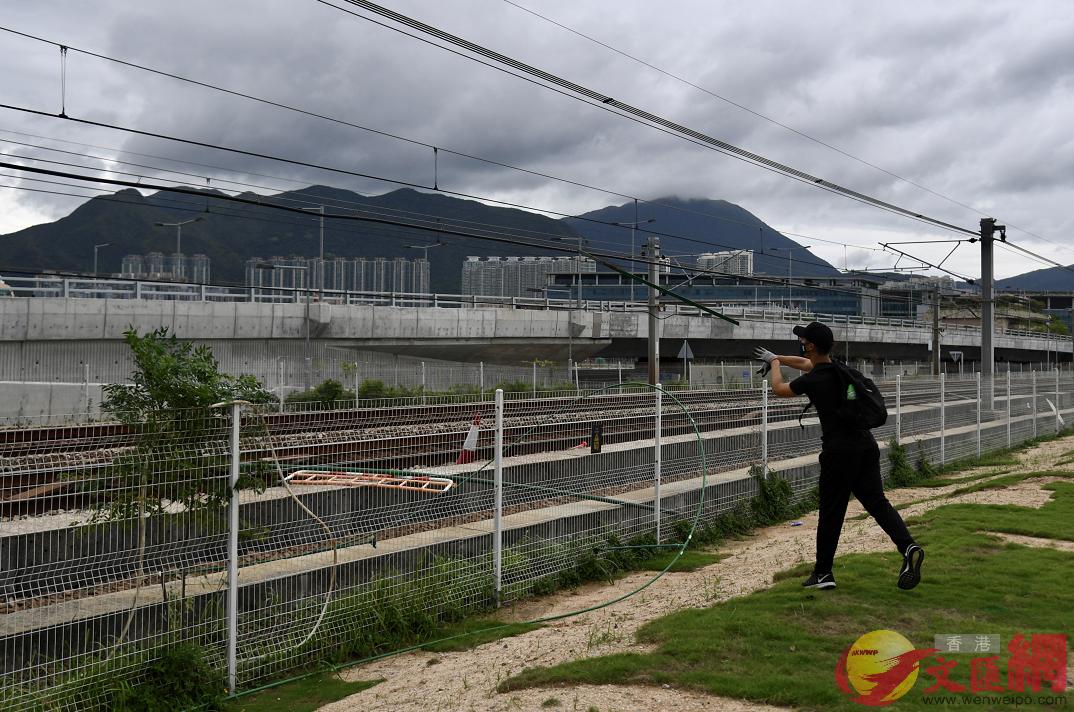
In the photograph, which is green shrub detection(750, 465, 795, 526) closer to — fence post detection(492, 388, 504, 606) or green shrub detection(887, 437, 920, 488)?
green shrub detection(887, 437, 920, 488)

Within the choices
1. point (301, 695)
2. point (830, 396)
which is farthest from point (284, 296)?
point (830, 396)

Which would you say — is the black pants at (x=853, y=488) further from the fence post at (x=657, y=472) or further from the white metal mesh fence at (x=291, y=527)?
the fence post at (x=657, y=472)

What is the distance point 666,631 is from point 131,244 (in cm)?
15931

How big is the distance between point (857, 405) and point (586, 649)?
109 inches

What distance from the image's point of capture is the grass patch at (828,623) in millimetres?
5254

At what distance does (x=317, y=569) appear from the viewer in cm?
718

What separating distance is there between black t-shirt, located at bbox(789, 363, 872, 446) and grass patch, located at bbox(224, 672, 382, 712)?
3.80m

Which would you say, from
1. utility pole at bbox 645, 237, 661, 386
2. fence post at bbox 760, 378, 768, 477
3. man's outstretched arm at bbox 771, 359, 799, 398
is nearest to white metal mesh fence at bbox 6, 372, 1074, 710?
fence post at bbox 760, 378, 768, 477

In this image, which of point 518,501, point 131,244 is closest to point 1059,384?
point 518,501

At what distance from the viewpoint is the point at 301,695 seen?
615 centimetres

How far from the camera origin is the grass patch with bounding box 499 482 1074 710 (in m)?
5.25

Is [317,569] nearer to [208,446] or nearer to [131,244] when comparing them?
[208,446]

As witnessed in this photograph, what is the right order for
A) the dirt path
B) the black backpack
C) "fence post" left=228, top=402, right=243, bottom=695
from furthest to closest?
the black backpack, "fence post" left=228, top=402, right=243, bottom=695, the dirt path

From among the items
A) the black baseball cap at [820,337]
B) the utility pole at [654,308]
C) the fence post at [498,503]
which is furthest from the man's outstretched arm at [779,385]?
the utility pole at [654,308]
